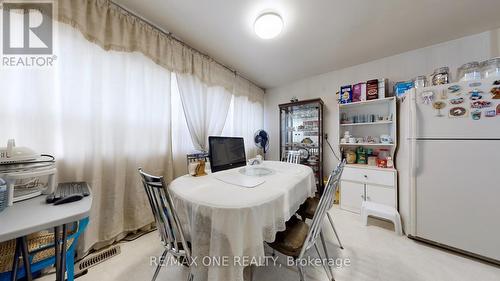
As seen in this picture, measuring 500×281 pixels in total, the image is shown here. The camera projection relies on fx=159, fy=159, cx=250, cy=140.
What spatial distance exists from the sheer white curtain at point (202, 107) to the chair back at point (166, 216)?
144 cm

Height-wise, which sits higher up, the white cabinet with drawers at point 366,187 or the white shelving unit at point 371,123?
the white shelving unit at point 371,123

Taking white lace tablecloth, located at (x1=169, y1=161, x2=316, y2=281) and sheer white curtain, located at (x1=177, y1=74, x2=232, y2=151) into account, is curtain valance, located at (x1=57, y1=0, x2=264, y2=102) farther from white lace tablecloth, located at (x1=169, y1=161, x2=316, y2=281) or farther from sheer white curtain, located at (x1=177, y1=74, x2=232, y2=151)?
white lace tablecloth, located at (x1=169, y1=161, x2=316, y2=281)

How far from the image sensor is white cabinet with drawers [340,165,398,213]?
212cm

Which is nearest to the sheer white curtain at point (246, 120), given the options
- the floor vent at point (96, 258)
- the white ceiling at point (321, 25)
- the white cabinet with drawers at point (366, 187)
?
the white ceiling at point (321, 25)

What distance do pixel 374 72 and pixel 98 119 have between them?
3.83 metres

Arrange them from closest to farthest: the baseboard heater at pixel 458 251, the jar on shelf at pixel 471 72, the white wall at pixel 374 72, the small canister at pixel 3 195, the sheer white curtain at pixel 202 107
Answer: the small canister at pixel 3 195, the baseboard heater at pixel 458 251, the jar on shelf at pixel 471 72, the white wall at pixel 374 72, the sheer white curtain at pixel 202 107

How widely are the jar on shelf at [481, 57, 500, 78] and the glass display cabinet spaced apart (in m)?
1.73

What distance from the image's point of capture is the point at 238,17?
170 centimetres

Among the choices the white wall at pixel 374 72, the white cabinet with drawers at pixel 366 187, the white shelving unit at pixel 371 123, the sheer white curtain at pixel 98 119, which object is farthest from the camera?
the white shelving unit at pixel 371 123

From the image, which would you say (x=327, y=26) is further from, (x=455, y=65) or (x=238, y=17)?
(x=455, y=65)

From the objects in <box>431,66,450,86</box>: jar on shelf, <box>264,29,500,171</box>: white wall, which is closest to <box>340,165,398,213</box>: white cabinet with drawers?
<box>264,29,500,171</box>: white wall

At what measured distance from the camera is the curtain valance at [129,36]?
4.53ft

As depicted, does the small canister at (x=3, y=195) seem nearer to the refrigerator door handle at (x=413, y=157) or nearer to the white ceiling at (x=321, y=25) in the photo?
the white ceiling at (x=321, y=25)

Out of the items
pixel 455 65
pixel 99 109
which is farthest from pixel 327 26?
pixel 99 109
